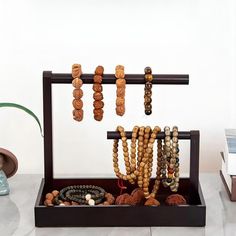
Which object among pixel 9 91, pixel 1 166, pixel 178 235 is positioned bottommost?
pixel 178 235

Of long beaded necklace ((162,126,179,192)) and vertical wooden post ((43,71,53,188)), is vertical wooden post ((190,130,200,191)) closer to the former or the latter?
long beaded necklace ((162,126,179,192))

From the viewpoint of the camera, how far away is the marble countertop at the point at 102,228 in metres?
1.34

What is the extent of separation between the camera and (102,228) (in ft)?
4.46

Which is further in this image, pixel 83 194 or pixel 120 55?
pixel 120 55

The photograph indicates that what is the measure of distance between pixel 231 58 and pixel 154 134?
0.54 metres

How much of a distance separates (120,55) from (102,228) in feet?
2.03

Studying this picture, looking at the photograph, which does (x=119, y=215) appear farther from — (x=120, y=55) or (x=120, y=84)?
(x=120, y=55)

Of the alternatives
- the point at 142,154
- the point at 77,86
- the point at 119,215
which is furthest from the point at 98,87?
the point at 119,215

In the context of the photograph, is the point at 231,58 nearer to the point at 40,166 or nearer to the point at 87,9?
the point at 87,9

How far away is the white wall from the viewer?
181 cm

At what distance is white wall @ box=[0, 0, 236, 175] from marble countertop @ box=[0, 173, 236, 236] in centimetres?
29

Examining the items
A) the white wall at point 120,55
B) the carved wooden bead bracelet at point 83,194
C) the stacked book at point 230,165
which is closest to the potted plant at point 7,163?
the carved wooden bead bracelet at point 83,194

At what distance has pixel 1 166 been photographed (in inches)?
61.4

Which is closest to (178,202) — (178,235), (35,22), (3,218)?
(178,235)
